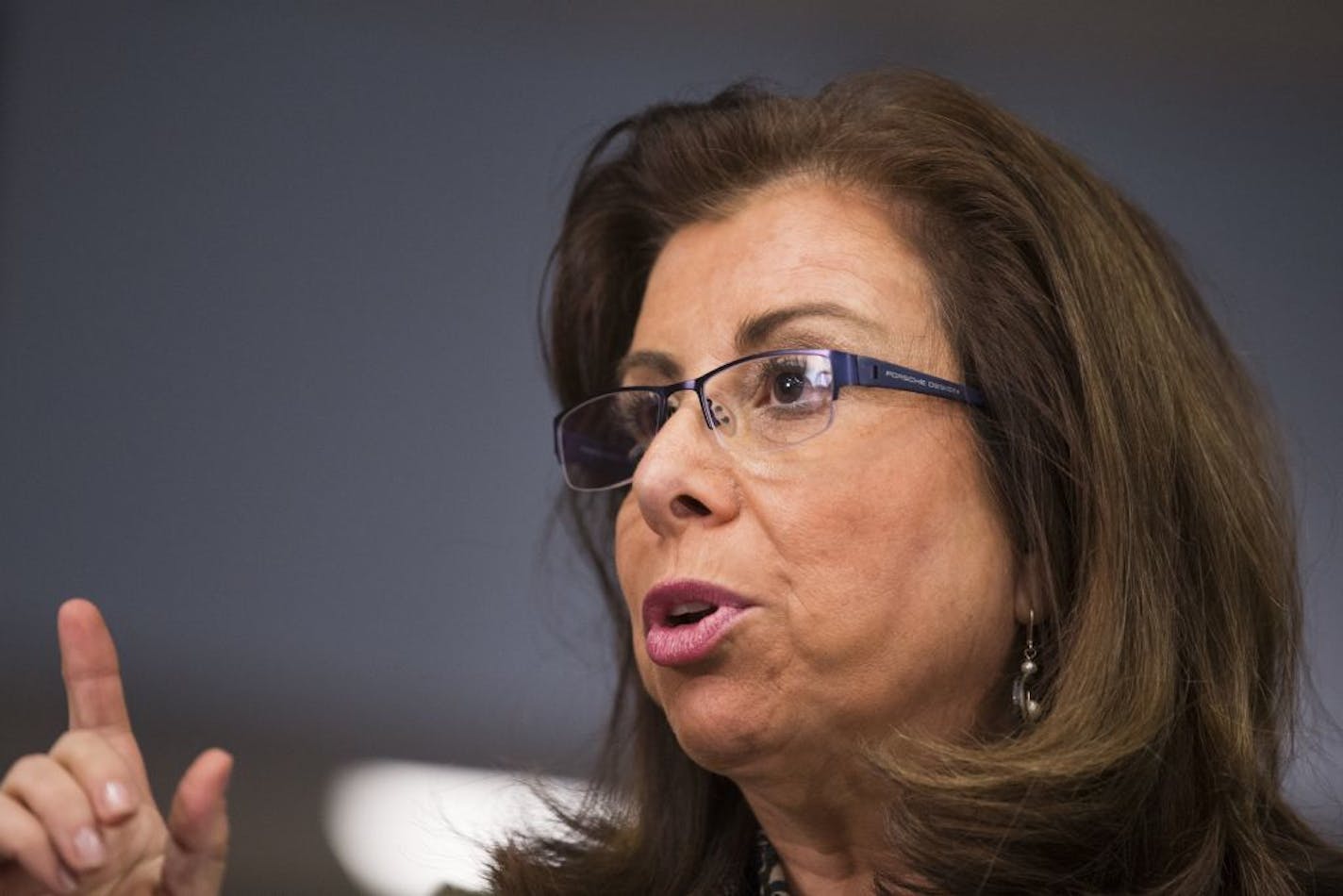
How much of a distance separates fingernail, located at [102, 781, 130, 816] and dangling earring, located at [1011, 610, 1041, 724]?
2.94 ft

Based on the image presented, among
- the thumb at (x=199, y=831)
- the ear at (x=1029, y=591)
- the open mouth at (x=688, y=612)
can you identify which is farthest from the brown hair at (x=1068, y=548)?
the thumb at (x=199, y=831)

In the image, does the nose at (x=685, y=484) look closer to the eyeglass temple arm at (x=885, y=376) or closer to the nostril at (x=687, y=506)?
the nostril at (x=687, y=506)

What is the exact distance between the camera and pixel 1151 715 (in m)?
1.62

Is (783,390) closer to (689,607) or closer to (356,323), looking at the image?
(689,607)

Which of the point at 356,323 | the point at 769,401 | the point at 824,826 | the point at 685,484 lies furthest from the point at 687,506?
the point at 356,323

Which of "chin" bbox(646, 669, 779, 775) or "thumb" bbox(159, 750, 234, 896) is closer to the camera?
"thumb" bbox(159, 750, 234, 896)

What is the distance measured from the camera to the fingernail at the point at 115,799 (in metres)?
1.24

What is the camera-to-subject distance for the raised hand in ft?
4.01

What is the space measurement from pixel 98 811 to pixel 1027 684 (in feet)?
3.11

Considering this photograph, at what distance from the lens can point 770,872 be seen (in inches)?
71.5

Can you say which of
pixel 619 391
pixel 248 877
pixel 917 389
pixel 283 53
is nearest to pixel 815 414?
pixel 917 389

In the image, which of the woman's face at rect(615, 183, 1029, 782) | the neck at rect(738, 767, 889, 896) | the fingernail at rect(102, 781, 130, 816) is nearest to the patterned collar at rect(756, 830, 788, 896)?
the neck at rect(738, 767, 889, 896)

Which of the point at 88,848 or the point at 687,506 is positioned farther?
the point at 687,506

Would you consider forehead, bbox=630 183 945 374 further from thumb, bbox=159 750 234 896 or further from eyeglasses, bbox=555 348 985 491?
thumb, bbox=159 750 234 896
